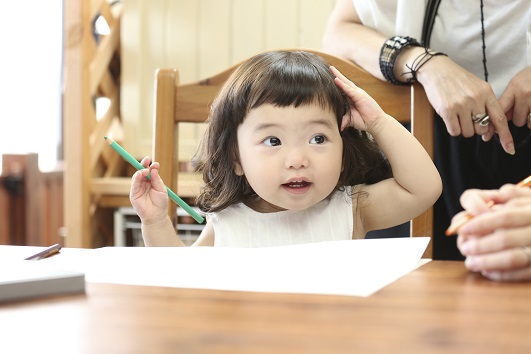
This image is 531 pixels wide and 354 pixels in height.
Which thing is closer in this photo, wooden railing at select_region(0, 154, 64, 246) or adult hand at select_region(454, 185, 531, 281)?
adult hand at select_region(454, 185, 531, 281)

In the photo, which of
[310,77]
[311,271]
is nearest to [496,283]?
[311,271]

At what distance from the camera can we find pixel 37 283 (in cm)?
48

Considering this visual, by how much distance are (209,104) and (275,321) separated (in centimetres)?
78

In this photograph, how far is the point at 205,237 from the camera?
3.83 feet

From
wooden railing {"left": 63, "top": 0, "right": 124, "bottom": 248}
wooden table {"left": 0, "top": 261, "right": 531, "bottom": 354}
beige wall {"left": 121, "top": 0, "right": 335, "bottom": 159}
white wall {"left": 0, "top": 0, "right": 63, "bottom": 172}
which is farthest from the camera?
white wall {"left": 0, "top": 0, "right": 63, "bottom": 172}

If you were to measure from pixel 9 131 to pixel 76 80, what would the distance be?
0.84 metres

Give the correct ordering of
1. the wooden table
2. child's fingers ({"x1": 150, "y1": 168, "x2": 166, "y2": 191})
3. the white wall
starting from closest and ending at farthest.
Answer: the wooden table < child's fingers ({"x1": 150, "y1": 168, "x2": 166, "y2": 191}) < the white wall

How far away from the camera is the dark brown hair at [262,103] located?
1002 millimetres

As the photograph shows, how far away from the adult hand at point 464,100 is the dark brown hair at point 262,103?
0.13 m

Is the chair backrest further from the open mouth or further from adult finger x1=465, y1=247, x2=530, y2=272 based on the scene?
adult finger x1=465, y1=247, x2=530, y2=272

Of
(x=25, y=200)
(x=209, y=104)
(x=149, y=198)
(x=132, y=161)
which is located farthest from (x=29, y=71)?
(x=132, y=161)

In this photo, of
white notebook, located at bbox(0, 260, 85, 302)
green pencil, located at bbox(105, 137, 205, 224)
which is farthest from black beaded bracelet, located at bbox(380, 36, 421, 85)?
white notebook, located at bbox(0, 260, 85, 302)

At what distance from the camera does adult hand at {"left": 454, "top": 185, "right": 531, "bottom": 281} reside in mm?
521

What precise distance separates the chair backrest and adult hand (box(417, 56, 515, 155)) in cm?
4
